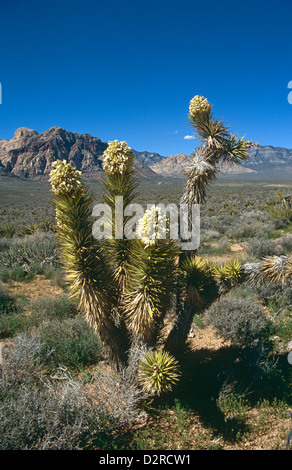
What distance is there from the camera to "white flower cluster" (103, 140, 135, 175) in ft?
10.7

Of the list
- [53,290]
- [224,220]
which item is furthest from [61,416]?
[224,220]

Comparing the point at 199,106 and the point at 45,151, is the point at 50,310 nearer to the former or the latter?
the point at 199,106

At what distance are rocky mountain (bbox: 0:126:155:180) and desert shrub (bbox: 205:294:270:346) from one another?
9983 cm

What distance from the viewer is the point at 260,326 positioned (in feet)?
18.4

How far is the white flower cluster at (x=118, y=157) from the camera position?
10.7 feet

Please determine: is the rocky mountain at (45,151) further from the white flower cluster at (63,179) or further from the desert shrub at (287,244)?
the white flower cluster at (63,179)

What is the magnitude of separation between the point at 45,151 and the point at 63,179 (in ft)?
469

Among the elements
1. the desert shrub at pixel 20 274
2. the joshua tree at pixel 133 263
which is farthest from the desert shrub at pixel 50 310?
the joshua tree at pixel 133 263

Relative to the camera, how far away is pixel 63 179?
9.85 feet

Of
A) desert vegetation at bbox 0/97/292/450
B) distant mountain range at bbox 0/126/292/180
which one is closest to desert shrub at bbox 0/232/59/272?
desert vegetation at bbox 0/97/292/450

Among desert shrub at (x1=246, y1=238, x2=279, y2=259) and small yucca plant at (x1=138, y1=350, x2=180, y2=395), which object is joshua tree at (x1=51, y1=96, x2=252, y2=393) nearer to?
small yucca plant at (x1=138, y1=350, x2=180, y2=395)
